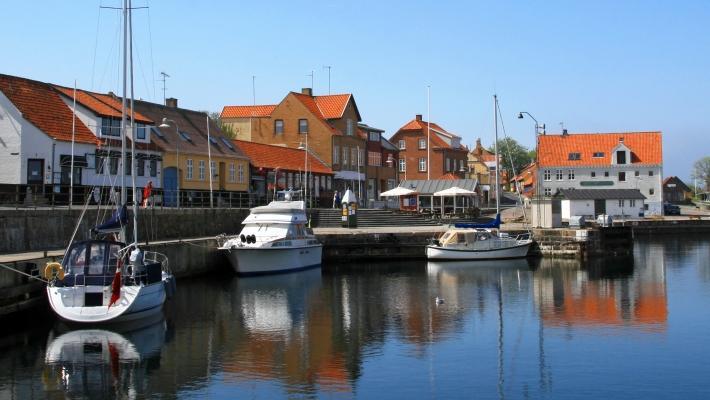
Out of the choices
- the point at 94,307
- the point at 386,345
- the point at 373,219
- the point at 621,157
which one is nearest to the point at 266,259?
the point at 94,307

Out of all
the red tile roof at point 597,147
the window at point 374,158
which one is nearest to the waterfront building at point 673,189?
the red tile roof at point 597,147

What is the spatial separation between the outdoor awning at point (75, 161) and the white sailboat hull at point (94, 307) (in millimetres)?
19218

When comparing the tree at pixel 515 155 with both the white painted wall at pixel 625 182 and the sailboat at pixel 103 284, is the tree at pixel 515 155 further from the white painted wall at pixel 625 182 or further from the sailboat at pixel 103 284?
the sailboat at pixel 103 284

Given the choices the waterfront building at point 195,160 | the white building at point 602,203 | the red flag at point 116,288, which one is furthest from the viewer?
the white building at point 602,203

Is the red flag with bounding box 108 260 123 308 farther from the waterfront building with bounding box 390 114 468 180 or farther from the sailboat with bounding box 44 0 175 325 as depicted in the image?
the waterfront building with bounding box 390 114 468 180

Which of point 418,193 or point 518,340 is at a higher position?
point 418,193

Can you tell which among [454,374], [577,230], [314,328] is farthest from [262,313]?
[577,230]

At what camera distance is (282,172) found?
64.1 meters

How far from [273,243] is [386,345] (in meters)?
18.0

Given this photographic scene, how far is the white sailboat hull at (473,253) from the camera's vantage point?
48.6 m

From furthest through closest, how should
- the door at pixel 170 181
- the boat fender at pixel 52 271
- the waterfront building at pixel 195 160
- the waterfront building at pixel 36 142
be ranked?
the waterfront building at pixel 195 160 → the door at pixel 170 181 → the waterfront building at pixel 36 142 → the boat fender at pixel 52 271

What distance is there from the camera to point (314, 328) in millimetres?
27250

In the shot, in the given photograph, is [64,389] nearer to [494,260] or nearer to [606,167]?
[494,260]

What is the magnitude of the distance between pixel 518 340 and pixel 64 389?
1382cm
